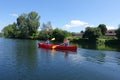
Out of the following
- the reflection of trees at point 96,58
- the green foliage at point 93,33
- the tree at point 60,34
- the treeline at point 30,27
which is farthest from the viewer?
the treeline at point 30,27

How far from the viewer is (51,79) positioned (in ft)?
64.8

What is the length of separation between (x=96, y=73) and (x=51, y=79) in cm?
581

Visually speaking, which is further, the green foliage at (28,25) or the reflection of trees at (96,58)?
the green foliage at (28,25)

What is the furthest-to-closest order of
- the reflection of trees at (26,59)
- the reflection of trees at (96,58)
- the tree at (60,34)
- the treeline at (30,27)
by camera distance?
the treeline at (30,27), the tree at (60,34), the reflection of trees at (96,58), the reflection of trees at (26,59)

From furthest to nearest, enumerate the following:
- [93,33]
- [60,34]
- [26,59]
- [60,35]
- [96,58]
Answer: [60,34] < [60,35] < [93,33] < [96,58] < [26,59]

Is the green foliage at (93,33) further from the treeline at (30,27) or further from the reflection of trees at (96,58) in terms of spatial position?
the reflection of trees at (96,58)

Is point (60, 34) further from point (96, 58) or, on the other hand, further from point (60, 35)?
point (96, 58)

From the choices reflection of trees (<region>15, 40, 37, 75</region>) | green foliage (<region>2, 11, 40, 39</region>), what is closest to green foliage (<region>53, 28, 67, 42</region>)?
green foliage (<region>2, 11, 40, 39</region>)

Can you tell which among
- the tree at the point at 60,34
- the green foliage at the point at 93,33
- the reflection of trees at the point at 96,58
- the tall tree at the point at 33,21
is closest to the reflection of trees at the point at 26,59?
the reflection of trees at the point at 96,58

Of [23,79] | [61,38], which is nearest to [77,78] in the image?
[23,79]

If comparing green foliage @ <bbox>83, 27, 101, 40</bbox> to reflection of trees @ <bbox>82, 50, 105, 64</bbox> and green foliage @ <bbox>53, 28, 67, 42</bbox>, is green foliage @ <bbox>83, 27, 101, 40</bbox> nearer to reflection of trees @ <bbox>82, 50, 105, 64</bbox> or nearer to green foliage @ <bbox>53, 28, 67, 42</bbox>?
green foliage @ <bbox>53, 28, 67, 42</bbox>

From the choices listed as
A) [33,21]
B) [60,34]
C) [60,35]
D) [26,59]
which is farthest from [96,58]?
[33,21]

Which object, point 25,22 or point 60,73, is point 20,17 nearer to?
point 25,22

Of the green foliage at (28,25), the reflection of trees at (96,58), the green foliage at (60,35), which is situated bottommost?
the reflection of trees at (96,58)
